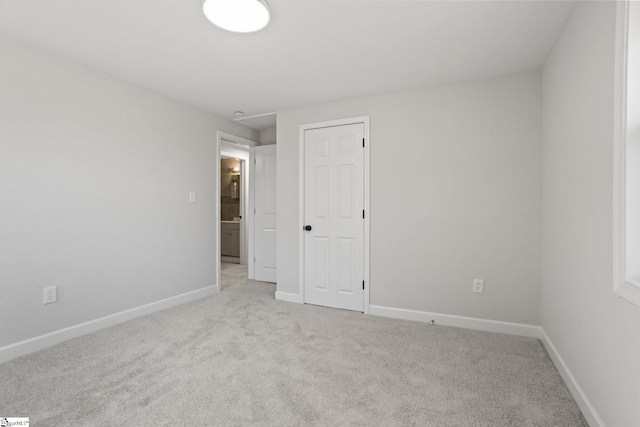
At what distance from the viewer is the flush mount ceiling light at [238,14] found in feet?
6.06

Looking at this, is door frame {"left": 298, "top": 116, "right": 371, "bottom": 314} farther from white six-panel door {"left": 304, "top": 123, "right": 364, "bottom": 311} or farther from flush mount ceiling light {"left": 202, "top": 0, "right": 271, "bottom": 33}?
flush mount ceiling light {"left": 202, "top": 0, "right": 271, "bottom": 33}

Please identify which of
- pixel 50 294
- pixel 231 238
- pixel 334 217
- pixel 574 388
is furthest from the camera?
pixel 231 238

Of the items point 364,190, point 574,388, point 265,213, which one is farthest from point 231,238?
point 574,388

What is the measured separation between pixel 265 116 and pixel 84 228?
2.39 meters

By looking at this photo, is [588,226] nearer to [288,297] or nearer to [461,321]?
[461,321]

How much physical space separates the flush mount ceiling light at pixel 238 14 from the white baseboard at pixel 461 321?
2.78 m

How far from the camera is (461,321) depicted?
9.98 ft

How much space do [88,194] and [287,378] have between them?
2.32m

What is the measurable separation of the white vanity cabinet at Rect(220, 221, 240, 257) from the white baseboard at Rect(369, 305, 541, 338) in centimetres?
381

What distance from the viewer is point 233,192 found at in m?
7.27

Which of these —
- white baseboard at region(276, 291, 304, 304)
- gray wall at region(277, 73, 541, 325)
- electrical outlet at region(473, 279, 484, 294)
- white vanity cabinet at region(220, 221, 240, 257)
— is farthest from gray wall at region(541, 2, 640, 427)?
white vanity cabinet at region(220, 221, 240, 257)

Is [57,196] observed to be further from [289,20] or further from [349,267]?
[349,267]

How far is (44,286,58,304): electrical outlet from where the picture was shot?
254cm

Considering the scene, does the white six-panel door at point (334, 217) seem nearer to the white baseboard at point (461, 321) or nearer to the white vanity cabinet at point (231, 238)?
the white baseboard at point (461, 321)
